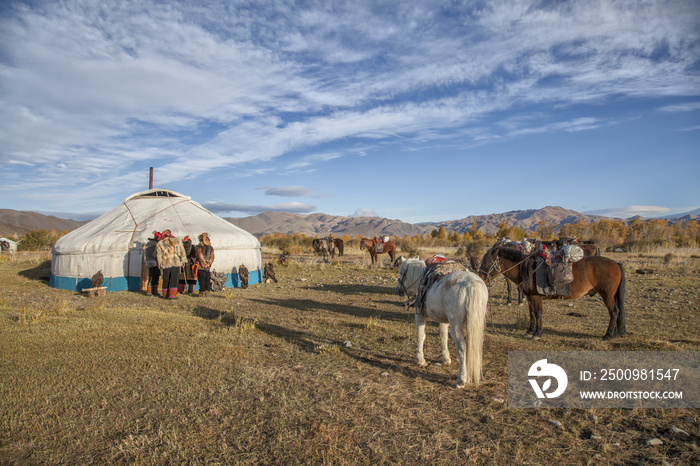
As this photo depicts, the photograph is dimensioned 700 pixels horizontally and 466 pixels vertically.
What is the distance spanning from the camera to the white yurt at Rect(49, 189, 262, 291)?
1308 centimetres

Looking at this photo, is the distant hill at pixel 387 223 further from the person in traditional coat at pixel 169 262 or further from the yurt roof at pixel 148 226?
the person in traditional coat at pixel 169 262

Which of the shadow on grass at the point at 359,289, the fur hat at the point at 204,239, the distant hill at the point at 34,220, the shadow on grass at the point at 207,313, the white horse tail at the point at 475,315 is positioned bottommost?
the shadow on grass at the point at 207,313

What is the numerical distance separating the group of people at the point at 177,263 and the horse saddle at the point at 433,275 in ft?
29.2

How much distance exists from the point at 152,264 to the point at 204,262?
1.64m

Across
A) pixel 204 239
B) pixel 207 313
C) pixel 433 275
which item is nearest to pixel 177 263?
pixel 204 239

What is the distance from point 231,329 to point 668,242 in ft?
127

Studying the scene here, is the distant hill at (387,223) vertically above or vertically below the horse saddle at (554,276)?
above

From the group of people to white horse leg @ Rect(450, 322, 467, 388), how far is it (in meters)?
9.66

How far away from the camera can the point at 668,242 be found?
32125mm

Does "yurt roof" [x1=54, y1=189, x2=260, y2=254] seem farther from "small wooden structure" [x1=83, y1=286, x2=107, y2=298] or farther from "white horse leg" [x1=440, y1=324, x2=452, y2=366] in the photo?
"white horse leg" [x1=440, y1=324, x2=452, y2=366]

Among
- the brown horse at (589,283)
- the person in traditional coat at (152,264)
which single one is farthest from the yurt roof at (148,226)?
the brown horse at (589,283)

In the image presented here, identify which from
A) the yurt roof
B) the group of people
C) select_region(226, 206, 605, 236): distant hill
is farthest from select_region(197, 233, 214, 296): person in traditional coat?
select_region(226, 206, 605, 236): distant hill

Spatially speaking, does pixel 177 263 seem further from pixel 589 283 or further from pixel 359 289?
pixel 589 283

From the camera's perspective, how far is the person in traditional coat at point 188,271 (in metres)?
12.9
